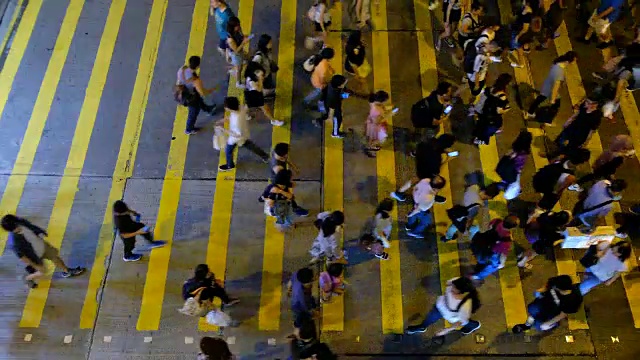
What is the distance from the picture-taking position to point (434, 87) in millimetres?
11305

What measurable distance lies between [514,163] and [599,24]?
5380mm

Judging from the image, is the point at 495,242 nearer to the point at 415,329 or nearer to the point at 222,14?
the point at 415,329

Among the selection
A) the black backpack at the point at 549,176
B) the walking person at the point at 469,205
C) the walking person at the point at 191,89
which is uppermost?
the walking person at the point at 191,89

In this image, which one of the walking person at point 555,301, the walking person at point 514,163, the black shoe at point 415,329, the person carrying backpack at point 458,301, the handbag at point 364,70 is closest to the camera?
the person carrying backpack at point 458,301

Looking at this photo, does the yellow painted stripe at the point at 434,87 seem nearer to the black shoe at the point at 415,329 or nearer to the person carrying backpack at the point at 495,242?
the black shoe at the point at 415,329

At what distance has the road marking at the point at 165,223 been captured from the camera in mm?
8578

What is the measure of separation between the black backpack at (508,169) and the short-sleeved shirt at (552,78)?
98.7 inches

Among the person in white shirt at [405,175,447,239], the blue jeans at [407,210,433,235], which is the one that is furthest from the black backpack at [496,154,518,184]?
the blue jeans at [407,210,433,235]

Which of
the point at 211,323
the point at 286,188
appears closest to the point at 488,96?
the point at 286,188

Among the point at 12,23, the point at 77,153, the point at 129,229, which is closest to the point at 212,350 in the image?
the point at 129,229

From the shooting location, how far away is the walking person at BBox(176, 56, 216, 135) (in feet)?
30.7

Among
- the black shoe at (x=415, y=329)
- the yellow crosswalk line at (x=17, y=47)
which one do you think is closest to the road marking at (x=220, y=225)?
Result: the black shoe at (x=415, y=329)

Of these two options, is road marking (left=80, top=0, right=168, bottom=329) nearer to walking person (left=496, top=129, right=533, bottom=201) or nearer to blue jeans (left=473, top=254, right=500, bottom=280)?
blue jeans (left=473, top=254, right=500, bottom=280)

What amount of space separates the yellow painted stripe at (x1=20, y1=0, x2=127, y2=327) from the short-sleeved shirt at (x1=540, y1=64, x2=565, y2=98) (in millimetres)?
9184
